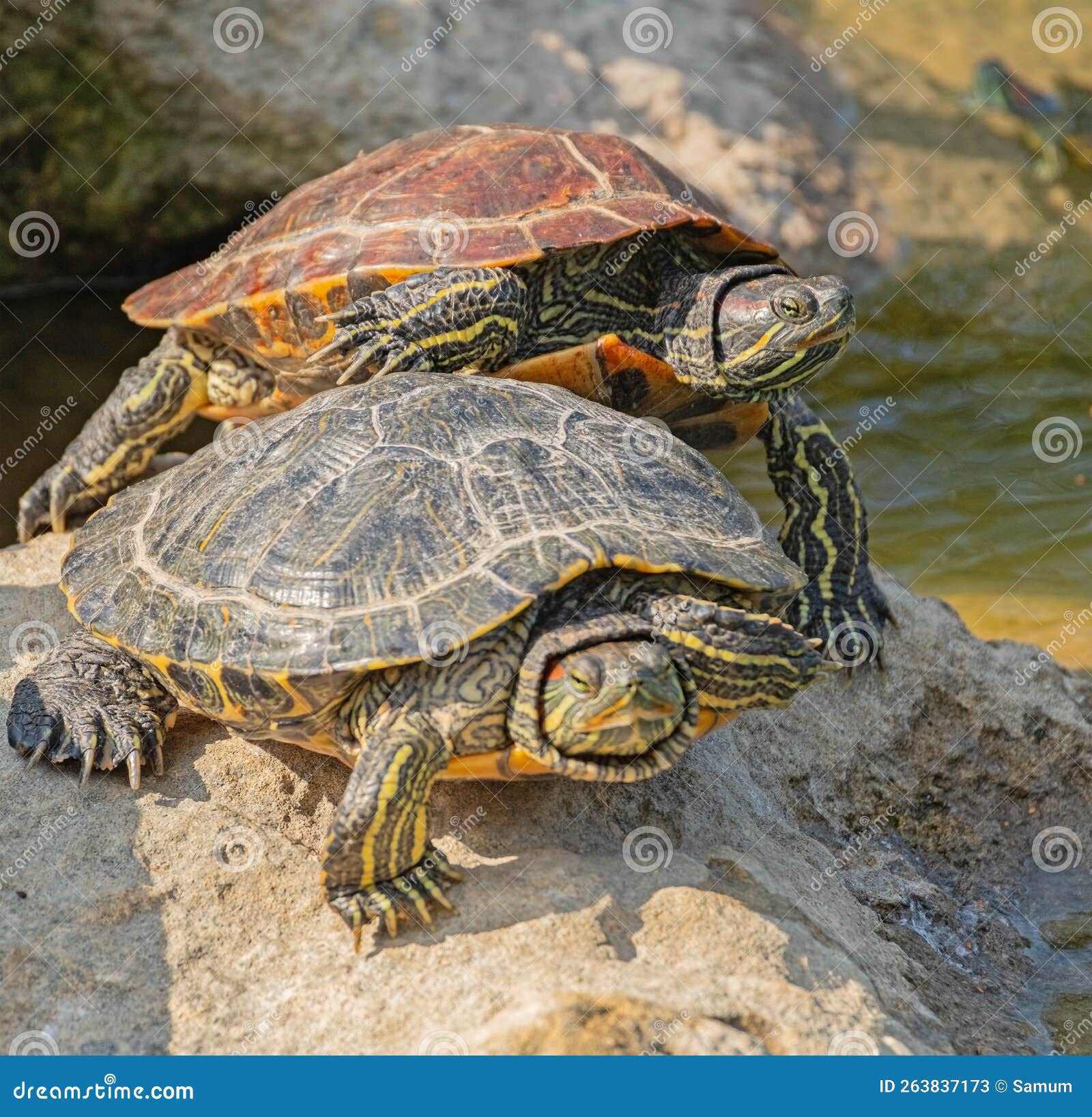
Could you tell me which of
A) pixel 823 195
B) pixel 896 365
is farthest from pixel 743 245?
pixel 823 195

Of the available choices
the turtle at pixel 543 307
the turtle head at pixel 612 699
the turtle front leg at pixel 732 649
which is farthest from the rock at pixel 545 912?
the turtle at pixel 543 307

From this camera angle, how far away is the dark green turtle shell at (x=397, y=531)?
341 centimetres

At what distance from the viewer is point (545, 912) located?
3.29 metres

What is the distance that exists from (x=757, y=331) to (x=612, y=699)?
233cm

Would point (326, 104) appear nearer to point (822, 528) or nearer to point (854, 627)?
point (822, 528)

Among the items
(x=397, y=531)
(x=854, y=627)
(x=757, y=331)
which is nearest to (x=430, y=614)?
(x=397, y=531)

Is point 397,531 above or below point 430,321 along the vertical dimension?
below

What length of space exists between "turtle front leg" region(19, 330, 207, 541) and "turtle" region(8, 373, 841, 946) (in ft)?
6.45

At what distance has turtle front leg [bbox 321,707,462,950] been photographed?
323cm

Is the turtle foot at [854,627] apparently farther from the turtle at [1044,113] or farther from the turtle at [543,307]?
the turtle at [1044,113]

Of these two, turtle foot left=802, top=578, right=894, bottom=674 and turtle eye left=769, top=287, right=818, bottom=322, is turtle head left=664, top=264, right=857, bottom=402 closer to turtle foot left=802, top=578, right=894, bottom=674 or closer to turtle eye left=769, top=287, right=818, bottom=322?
turtle eye left=769, top=287, right=818, bottom=322

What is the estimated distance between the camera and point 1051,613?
741 centimetres

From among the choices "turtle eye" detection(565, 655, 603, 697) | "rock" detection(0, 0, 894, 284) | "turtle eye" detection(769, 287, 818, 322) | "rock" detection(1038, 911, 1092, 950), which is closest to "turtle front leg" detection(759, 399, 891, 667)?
"turtle eye" detection(769, 287, 818, 322)

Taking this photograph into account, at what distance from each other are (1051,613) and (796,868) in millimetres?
4261
